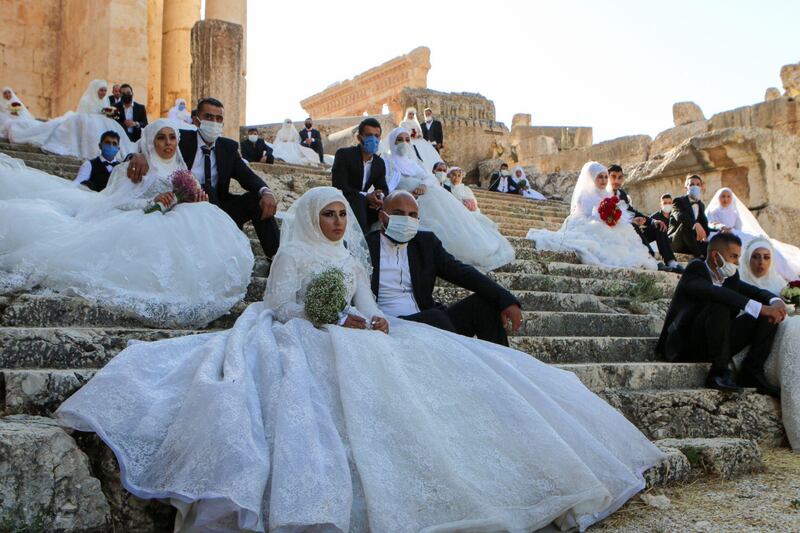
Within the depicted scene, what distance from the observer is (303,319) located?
4191mm

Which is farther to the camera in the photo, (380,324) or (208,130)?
(208,130)

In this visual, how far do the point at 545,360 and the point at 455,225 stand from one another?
247 cm

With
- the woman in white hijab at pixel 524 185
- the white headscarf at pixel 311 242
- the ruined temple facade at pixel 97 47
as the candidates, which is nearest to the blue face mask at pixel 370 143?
the white headscarf at pixel 311 242

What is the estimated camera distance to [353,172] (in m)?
7.50

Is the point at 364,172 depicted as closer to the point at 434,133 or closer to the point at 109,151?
the point at 109,151

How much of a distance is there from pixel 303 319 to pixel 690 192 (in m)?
7.85

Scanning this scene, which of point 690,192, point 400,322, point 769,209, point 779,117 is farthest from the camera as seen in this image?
point 779,117

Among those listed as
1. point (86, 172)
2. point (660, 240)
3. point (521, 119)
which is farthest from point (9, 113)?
point (521, 119)

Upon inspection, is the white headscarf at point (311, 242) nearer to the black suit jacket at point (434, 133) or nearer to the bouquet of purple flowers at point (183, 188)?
the bouquet of purple flowers at point (183, 188)

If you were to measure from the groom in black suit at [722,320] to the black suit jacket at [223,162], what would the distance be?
3297 mm

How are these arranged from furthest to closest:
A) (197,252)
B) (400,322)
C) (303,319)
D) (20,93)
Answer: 1. (20,93)
2. (197,252)
3. (400,322)
4. (303,319)

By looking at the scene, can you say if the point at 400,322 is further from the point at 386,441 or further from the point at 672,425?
the point at 672,425

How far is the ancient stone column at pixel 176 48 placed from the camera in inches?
877

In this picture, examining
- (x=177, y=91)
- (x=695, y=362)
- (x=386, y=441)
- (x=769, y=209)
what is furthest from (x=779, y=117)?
(x=386, y=441)
